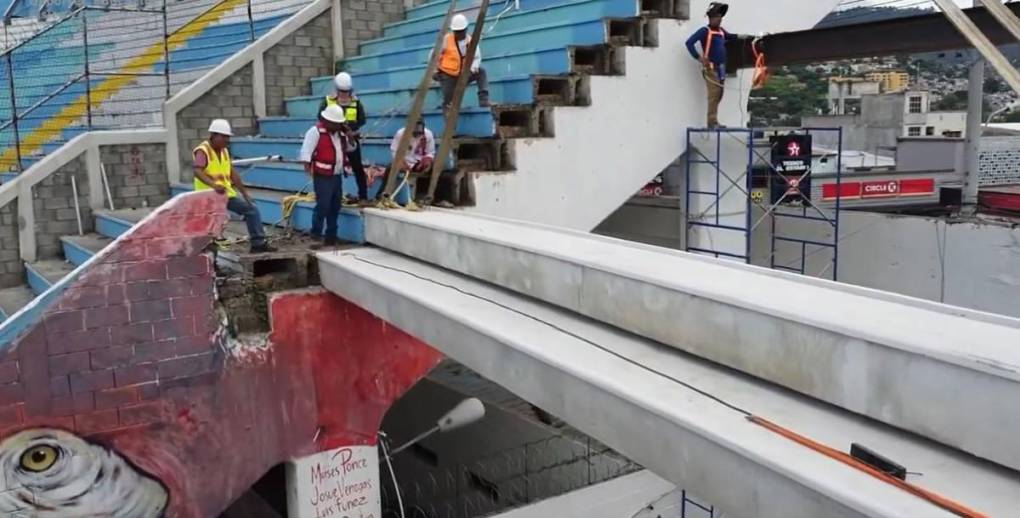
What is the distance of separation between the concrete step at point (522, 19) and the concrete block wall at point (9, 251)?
499 cm

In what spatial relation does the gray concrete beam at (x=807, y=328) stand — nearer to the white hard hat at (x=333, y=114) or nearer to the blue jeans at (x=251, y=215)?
the white hard hat at (x=333, y=114)

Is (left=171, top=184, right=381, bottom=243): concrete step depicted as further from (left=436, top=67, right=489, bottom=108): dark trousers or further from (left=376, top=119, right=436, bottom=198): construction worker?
(left=436, top=67, right=489, bottom=108): dark trousers

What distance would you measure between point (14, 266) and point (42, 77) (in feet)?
13.7

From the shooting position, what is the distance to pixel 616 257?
179 inches

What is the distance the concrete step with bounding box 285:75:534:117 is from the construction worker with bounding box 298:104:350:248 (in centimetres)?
186

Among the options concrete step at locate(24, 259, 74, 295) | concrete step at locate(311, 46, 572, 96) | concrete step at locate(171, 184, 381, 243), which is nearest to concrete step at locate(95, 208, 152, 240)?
concrete step at locate(24, 259, 74, 295)

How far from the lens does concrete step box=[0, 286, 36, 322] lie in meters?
8.60

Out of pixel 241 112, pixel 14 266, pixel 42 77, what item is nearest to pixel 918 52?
pixel 241 112

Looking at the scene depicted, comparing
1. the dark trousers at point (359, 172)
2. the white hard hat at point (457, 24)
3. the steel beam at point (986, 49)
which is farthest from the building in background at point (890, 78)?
the steel beam at point (986, 49)

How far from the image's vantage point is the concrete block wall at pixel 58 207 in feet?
33.1

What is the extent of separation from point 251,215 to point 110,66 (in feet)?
27.0

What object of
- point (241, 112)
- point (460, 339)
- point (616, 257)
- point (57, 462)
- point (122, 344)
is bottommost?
point (57, 462)

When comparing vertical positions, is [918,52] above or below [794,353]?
above

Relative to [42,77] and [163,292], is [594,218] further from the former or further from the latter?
[42,77]
